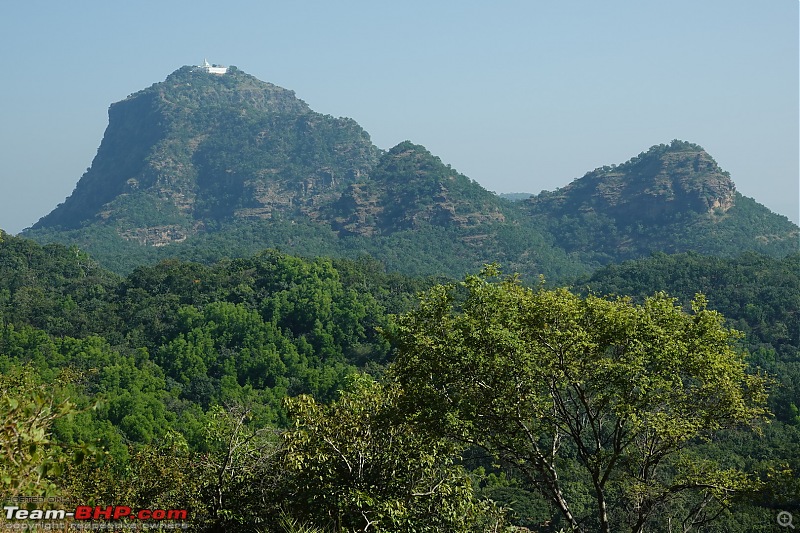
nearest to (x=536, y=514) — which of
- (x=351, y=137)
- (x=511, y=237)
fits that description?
(x=511, y=237)

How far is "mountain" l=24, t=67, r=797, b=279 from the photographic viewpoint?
11094 centimetres

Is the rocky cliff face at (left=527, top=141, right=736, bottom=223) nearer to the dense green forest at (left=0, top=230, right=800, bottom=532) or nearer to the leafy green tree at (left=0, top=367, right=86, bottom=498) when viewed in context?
the dense green forest at (left=0, top=230, right=800, bottom=532)

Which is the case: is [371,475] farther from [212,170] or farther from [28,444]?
[212,170]

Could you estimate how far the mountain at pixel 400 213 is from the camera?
364 feet

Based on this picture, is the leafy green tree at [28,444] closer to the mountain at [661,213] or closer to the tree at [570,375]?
the tree at [570,375]

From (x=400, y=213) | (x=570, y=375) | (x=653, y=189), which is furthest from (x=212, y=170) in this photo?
(x=570, y=375)

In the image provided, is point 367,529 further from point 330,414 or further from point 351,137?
point 351,137

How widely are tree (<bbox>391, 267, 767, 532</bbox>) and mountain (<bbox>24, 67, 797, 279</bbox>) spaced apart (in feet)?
304

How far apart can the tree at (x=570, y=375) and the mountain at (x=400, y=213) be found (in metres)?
92.6

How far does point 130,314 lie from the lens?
170ft

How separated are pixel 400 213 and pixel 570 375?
11536 cm

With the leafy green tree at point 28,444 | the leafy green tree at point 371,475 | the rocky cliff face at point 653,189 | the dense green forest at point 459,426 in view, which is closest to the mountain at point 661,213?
the rocky cliff face at point 653,189

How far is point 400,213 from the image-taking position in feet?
Answer: 412

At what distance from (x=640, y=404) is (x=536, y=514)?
21.2 metres
